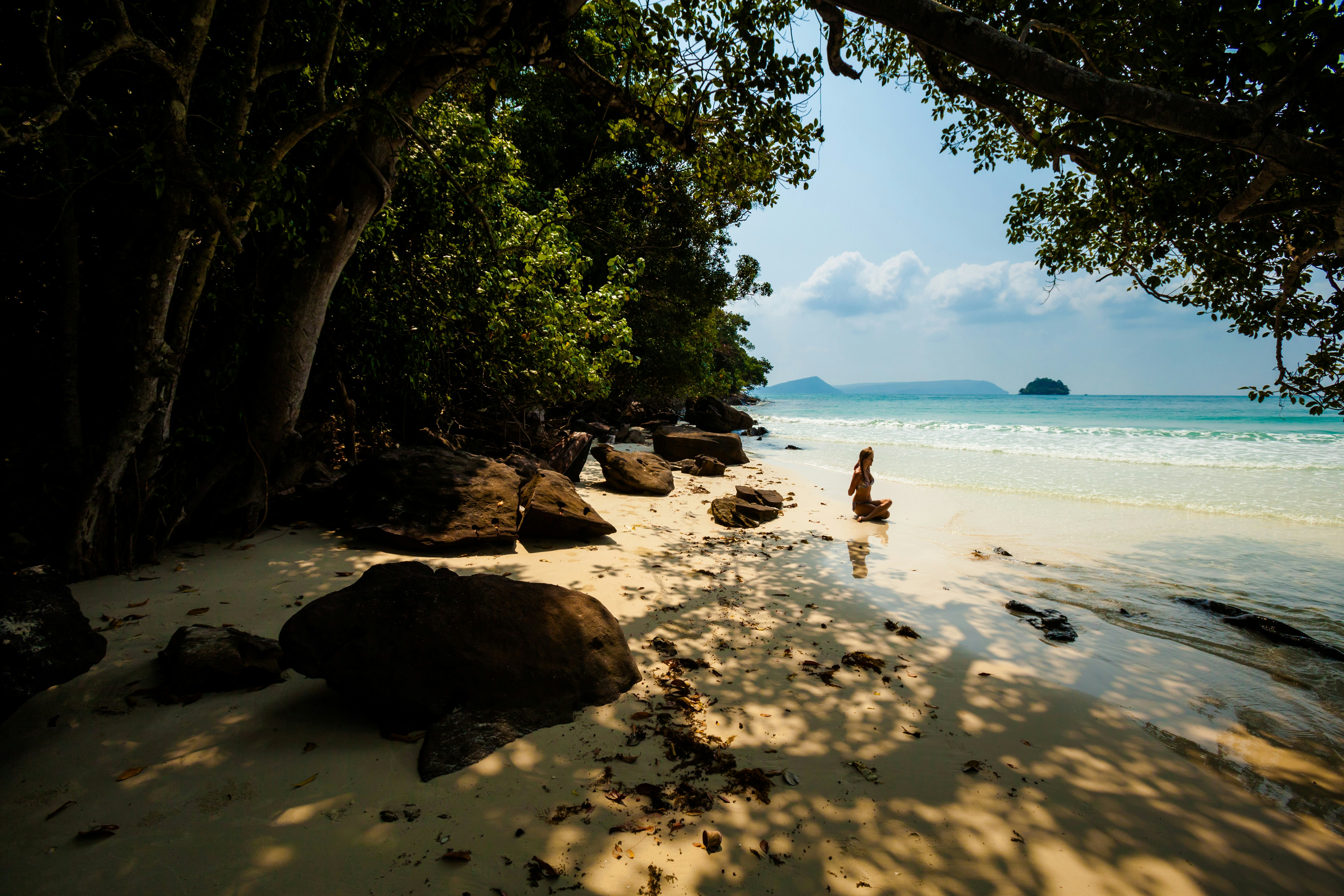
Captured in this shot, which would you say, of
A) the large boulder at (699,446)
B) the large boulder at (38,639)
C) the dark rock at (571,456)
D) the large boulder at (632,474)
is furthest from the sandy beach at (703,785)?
the large boulder at (699,446)

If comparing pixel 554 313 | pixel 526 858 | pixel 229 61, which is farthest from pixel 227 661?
pixel 554 313

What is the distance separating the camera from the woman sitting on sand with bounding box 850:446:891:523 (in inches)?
341

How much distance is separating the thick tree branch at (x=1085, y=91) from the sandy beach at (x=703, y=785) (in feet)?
11.6

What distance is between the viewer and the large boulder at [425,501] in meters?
5.39

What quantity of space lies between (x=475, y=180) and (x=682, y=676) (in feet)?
24.9

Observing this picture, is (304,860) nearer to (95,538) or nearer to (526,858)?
(526,858)

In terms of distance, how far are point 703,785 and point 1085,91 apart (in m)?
4.67

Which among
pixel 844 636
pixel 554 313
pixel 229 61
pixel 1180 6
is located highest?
pixel 229 61

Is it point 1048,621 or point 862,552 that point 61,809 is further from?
point 862,552

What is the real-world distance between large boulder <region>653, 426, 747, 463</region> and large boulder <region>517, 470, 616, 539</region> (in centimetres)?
803

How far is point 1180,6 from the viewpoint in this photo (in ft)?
11.9

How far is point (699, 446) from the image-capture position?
14.5 meters

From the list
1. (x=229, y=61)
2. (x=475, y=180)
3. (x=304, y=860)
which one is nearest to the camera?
(x=304, y=860)

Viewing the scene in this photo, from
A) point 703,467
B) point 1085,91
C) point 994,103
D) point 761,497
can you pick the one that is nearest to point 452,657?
point 1085,91
